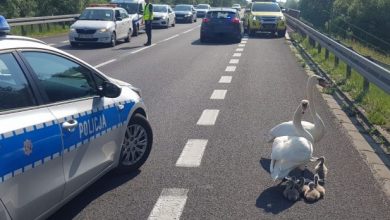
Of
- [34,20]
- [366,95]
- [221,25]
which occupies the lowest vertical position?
[34,20]

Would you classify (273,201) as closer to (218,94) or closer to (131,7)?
(218,94)

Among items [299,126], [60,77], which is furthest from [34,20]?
[60,77]

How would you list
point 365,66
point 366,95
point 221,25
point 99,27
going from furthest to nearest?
point 221,25 → point 99,27 → point 366,95 → point 365,66

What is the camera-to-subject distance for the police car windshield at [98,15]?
22.3 metres

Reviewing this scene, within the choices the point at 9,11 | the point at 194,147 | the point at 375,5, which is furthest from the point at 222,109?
the point at 375,5

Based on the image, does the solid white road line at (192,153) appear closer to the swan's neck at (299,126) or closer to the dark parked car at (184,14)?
the swan's neck at (299,126)

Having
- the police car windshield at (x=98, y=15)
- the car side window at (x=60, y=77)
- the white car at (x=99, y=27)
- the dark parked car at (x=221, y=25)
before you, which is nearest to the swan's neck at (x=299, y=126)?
the car side window at (x=60, y=77)

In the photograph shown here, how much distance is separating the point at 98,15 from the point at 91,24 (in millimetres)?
1357

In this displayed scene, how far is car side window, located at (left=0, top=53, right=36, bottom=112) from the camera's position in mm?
3779

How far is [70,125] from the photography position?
4.26 m

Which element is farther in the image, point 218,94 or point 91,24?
point 91,24

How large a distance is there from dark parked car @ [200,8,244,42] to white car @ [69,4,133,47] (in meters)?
3.63

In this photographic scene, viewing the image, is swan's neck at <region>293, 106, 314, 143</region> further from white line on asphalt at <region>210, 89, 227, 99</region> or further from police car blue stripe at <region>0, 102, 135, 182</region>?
white line on asphalt at <region>210, 89, 227, 99</region>

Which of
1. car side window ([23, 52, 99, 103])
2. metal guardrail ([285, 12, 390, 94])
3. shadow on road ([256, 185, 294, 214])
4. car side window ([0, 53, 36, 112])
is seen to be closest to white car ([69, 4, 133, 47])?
metal guardrail ([285, 12, 390, 94])
